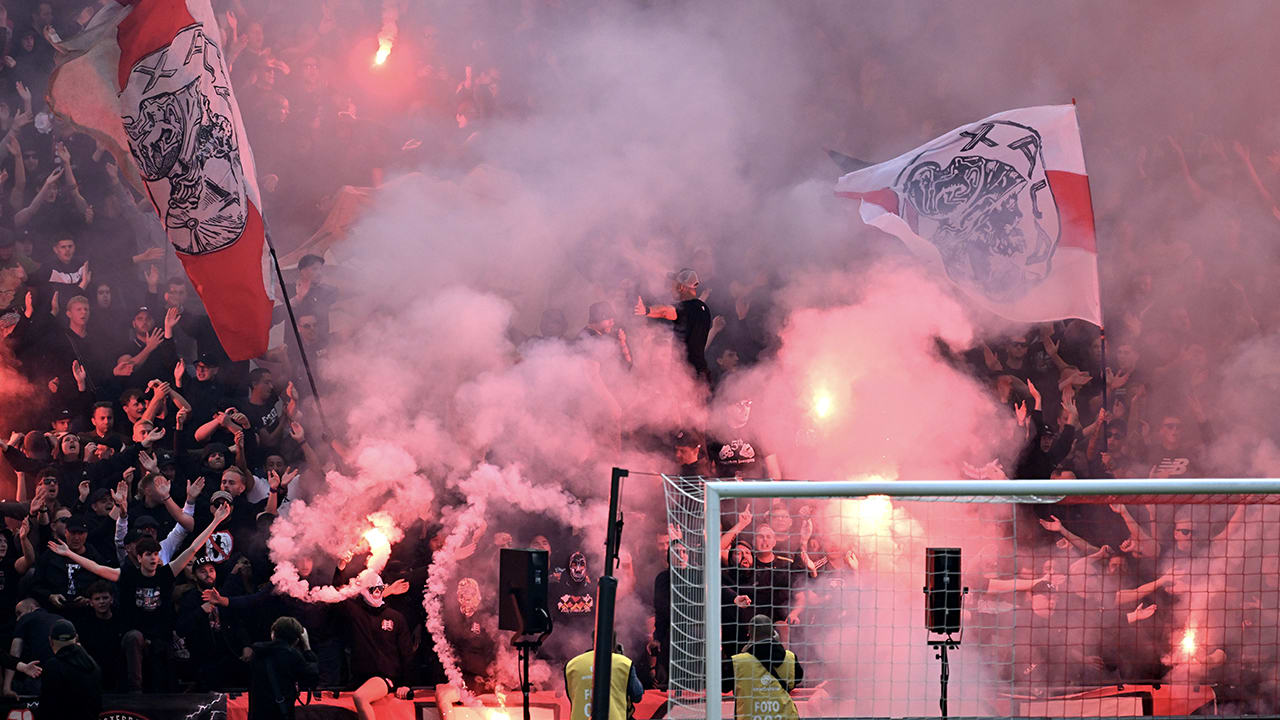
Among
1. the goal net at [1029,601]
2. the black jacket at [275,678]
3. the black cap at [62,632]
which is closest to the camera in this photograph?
the black cap at [62,632]

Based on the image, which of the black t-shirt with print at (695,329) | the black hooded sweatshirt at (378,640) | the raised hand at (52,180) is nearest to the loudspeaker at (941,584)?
the black t-shirt with print at (695,329)

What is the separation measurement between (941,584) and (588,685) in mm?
1969

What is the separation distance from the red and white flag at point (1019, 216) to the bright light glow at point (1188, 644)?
232 cm

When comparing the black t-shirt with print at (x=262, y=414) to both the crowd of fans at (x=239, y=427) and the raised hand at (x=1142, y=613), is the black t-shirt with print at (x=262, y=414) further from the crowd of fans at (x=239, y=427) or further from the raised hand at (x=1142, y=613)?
the raised hand at (x=1142, y=613)

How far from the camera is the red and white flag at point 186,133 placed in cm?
696

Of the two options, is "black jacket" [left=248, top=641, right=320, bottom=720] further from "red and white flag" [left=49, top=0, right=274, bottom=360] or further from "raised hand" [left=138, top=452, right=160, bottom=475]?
"red and white flag" [left=49, top=0, right=274, bottom=360]

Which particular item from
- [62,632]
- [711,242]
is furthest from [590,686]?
[711,242]

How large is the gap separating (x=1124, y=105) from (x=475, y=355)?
18.4 ft

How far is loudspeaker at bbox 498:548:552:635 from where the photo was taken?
18.0 feet

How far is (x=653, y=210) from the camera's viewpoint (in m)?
8.28

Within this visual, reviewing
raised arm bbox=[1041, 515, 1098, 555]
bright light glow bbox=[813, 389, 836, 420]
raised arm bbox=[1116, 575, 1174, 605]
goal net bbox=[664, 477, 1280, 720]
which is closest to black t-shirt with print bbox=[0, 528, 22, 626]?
goal net bbox=[664, 477, 1280, 720]

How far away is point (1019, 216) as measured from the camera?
777 centimetres

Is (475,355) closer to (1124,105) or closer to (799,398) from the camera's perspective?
(799,398)

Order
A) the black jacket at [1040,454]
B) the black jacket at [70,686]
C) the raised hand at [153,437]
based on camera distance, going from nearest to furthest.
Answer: the black jacket at [70,686] → the raised hand at [153,437] → the black jacket at [1040,454]
